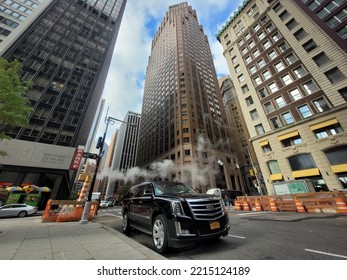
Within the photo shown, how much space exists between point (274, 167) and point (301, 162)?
130 inches

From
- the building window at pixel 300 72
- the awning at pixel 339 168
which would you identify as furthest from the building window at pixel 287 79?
the awning at pixel 339 168

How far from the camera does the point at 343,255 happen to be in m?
3.09

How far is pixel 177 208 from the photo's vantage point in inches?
149

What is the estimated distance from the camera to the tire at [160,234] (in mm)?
3746

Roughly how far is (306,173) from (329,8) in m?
24.4

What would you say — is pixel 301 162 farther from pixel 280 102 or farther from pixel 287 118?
pixel 280 102

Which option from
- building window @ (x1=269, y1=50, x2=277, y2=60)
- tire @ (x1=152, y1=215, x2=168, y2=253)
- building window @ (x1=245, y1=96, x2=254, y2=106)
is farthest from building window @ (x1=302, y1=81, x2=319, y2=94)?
tire @ (x1=152, y1=215, x2=168, y2=253)

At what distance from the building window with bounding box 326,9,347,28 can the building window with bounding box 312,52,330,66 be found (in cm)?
413

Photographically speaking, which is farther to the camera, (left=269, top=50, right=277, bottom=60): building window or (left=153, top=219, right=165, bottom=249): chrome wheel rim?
(left=269, top=50, right=277, bottom=60): building window

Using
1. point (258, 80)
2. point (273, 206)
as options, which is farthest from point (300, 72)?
point (273, 206)

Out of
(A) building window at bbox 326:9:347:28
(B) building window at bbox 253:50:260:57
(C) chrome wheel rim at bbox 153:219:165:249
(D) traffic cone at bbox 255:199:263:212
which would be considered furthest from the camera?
(B) building window at bbox 253:50:260:57

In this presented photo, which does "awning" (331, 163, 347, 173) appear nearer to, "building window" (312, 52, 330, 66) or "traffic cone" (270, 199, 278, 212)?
"traffic cone" (270, 199, 278, 212)

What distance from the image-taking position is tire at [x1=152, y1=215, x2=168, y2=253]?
375 cm

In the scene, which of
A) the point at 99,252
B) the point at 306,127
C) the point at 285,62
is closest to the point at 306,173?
the point at 306,127
